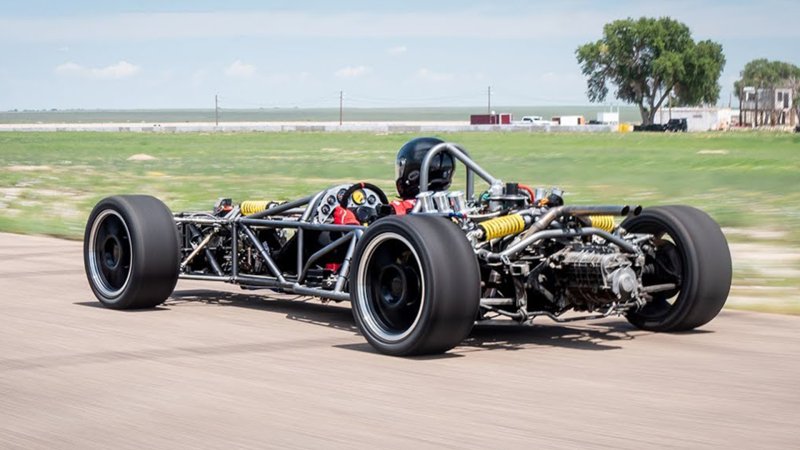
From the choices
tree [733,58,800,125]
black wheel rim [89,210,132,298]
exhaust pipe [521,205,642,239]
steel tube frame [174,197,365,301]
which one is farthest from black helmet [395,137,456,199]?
tree [733,58,800,125]

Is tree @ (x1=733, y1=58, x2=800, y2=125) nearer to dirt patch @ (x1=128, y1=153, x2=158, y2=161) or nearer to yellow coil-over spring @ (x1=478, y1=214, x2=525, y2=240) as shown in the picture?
dirt patch @ (x1=128, y1=153, x2=158, y2=161)

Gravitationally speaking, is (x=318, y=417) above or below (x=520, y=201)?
below

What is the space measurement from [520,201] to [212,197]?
57.8 feet

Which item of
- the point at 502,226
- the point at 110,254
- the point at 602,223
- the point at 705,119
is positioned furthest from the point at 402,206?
the point at 705,119

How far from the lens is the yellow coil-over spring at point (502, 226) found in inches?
335

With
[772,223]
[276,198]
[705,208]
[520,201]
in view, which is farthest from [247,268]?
[276,198]

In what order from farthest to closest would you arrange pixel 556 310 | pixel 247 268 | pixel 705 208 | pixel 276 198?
pixel 276 198
pixel 705 208
pixel 247 268
pixel 556 310

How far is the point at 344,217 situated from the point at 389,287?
1.46 m

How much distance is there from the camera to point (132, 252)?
33.2 feet

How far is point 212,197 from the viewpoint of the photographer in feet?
86.0

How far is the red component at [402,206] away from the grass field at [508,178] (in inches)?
137

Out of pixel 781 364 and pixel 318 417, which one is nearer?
pixel 318 417

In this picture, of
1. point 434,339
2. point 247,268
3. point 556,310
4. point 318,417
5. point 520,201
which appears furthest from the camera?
point 247,268

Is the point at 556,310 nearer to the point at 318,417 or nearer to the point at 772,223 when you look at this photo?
the point at 318,417
